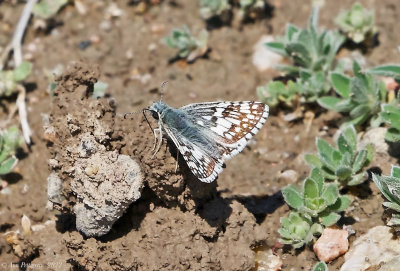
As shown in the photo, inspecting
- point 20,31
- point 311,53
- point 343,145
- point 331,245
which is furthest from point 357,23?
point 20,31

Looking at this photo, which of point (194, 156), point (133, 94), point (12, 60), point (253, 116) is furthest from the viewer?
point (12, 60)

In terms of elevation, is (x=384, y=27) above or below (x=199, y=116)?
below

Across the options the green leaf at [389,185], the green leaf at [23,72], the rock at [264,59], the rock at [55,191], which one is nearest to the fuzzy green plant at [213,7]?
the rock at [264,59]

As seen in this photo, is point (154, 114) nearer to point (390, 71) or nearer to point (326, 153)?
point (326, 153)

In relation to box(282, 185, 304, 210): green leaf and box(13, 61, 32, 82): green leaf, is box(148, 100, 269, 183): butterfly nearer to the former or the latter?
box(282, 185, 304, 210): green leaf

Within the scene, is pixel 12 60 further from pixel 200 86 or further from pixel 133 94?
pixel 200 86

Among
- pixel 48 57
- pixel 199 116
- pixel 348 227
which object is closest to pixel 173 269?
pixel 199 116

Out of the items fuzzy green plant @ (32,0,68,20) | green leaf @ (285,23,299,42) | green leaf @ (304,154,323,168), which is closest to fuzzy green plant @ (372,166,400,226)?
green leaf @ (304,154,323,168)
